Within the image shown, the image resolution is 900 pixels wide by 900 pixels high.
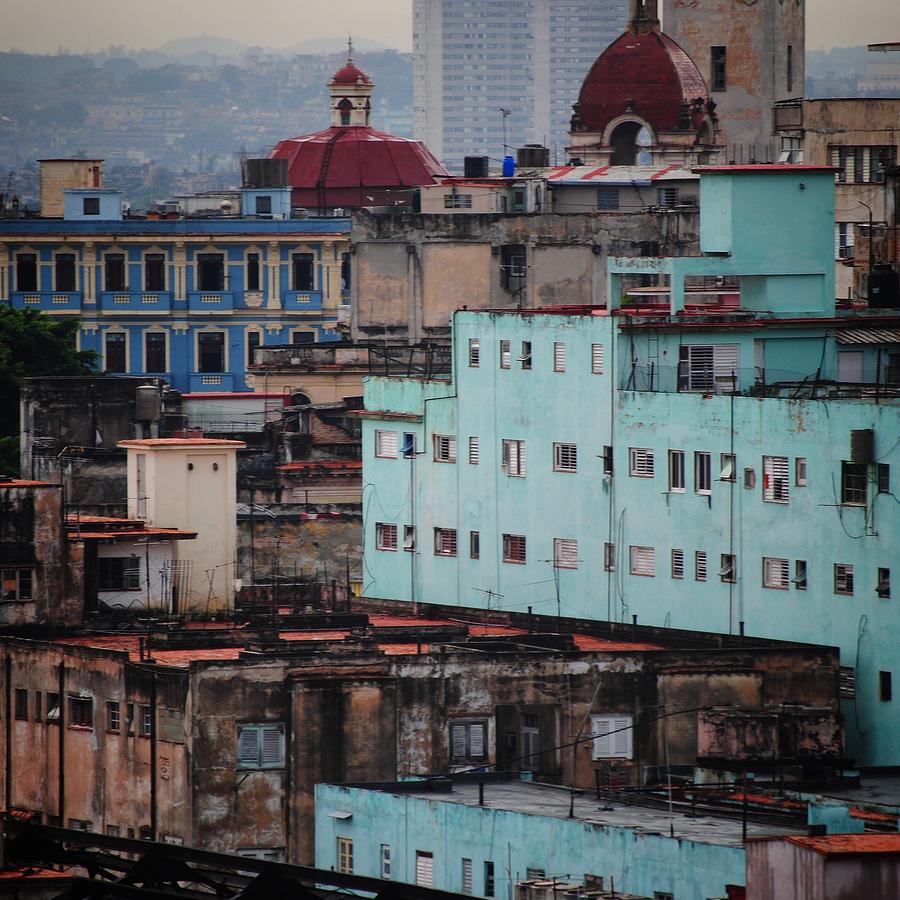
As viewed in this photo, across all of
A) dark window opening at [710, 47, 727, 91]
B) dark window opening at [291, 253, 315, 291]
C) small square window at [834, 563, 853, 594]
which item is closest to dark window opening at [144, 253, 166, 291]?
dark window opening at [291, 253, 315, 291]

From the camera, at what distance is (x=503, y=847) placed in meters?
56.7

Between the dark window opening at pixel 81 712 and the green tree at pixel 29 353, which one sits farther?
the green tree at pixel 29 353

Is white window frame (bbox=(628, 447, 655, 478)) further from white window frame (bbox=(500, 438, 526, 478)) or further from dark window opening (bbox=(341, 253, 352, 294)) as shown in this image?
dark window opening (bbox=(341, 253, 352, 294))

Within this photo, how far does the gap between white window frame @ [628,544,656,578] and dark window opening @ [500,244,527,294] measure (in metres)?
30.7

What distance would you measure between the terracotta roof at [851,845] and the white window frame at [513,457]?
36.5 meters

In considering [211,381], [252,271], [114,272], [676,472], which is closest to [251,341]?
[211,381]

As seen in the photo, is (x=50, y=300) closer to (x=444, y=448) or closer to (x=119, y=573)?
(x=444, y=448)

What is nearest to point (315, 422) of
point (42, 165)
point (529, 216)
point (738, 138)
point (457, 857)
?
point (529, 216)

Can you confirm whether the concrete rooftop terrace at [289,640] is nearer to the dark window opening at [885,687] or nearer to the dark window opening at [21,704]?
the dark window opening at [21,704]

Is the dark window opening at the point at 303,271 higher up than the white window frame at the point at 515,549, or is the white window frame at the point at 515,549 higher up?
the dark window opening at the point at 303,271

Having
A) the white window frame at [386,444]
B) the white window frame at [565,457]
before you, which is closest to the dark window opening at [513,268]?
the white window frame at [386,444]

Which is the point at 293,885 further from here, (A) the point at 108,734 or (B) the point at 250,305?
(B) the point at 250,305

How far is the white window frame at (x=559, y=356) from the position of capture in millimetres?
76938

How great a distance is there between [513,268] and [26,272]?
110 ft
